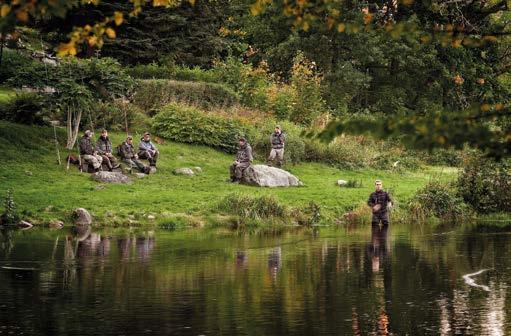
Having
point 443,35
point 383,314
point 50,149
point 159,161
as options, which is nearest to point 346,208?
point 159,161

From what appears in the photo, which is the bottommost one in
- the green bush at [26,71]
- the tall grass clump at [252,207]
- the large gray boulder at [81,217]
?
the large gray boulder at [81,217]

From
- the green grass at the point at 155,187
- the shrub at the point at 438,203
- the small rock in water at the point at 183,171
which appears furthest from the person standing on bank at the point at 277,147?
the shrub at the point at 438,203

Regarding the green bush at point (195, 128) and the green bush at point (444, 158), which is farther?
the green bush at point (444, 158)

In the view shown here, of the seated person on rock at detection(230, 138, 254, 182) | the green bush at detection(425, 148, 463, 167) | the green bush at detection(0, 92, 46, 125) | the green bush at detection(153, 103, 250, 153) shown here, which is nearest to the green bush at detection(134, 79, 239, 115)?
the green bush at detection(153, 103, 250, 153)

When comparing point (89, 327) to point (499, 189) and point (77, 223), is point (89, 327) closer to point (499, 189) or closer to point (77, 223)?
point (77, 223)

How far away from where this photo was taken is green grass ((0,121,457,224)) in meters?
32.2

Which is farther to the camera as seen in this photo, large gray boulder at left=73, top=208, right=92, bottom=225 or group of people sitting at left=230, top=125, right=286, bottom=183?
group of people sitting at left=230, top=125, right=286, bottom=183

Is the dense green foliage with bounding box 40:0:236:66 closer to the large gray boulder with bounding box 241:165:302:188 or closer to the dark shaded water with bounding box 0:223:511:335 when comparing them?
the large gray boulder with bounding box 241:165:302:188

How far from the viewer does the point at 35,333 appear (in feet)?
46.8

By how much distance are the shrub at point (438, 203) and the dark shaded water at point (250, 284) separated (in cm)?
679

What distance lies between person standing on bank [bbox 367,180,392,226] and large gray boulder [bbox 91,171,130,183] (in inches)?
348

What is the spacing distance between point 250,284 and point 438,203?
1853cm

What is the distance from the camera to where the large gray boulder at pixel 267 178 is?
38344 millimetres

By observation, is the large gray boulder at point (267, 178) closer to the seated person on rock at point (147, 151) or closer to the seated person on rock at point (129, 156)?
the seated person on rock at point (147, 151)
